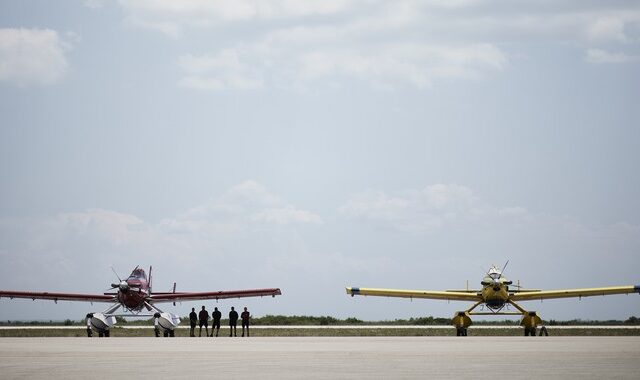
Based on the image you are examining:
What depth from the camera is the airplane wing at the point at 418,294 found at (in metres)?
42.4

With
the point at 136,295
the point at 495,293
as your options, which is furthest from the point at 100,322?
the point at 495,293

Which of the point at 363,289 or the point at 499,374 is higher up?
the point at 363,289

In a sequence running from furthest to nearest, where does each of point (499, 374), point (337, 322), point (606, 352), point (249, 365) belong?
point (337, 322) < point (606, 352) < point (249, 365) < point (499, 374)

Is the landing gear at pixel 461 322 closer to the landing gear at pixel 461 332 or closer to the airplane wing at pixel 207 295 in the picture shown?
the landing gear at pixel 461 332

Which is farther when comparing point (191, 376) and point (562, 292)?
point (562, 292)

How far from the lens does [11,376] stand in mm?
13703

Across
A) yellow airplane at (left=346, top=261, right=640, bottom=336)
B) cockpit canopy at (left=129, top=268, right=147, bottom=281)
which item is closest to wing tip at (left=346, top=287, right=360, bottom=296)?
yellow airplane at (left=346, top=261, right=640, bottom=336)

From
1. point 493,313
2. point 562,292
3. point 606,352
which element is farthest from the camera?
point 562,292

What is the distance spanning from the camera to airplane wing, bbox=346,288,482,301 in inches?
1670

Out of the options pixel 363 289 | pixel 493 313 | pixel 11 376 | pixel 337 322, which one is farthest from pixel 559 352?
pixel 337 322

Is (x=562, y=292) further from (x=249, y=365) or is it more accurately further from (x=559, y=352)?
(x=249, y=365)

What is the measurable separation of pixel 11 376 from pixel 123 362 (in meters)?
3.42

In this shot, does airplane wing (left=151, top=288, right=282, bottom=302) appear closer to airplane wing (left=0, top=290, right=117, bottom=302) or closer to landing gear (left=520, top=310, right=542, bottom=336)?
airplane wing (left=0, top=290, right=117, bottom=302)

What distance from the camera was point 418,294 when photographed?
143ft
